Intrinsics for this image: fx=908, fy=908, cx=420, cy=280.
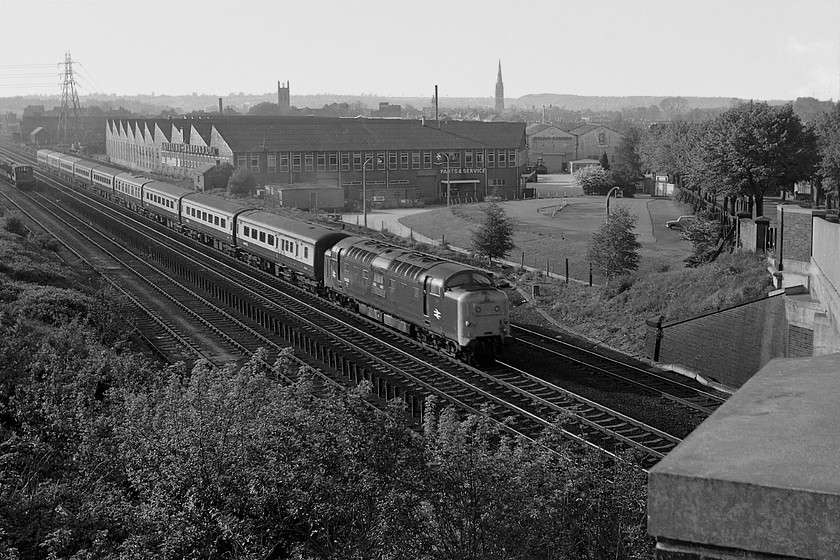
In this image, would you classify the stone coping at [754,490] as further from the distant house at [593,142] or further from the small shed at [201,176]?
the distant house at [593,142]

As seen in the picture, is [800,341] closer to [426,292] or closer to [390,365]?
[426,292]

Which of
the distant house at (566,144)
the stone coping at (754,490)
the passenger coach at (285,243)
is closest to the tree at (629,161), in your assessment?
the distant house at (566,144)

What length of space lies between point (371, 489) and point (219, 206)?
4268 centimetres

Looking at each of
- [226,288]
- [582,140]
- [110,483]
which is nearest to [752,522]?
[110,483]

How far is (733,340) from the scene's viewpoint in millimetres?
28469

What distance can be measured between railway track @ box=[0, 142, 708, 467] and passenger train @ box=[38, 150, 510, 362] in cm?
69

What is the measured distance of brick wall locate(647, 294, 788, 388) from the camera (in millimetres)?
27984

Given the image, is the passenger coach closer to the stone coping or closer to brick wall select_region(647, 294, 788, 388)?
brick wall select_region(647, 294, 788, 388)

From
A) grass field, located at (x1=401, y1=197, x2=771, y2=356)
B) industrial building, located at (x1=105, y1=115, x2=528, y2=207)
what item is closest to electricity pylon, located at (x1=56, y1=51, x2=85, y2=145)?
industrial building, located at (x1=105, y1=115, x2=528, y2=207)

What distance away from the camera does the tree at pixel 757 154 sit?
4716cm

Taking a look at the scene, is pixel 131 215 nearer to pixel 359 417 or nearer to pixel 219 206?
pixel 219 206

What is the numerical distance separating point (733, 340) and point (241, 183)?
204 ft

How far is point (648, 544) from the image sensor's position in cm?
1015

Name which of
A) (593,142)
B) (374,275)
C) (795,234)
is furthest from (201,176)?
(593,142)
